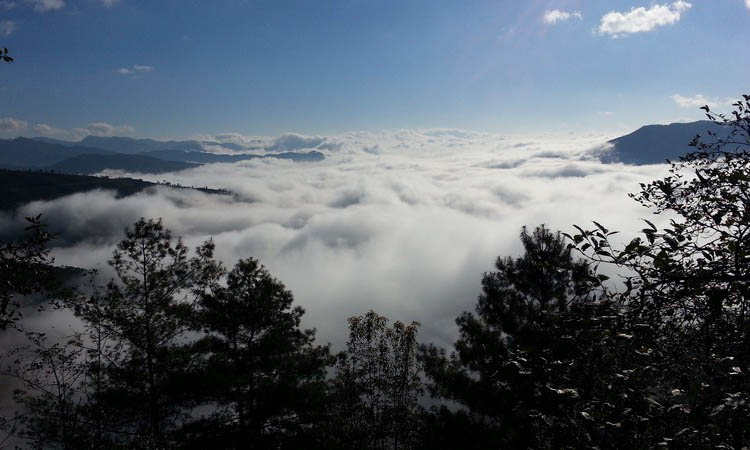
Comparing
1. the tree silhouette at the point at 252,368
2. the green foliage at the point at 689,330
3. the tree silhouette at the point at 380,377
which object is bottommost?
the tree silhouette at the point at 380,377

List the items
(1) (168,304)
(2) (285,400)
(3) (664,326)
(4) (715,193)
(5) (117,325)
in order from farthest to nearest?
(2) (285,400) → (1) (168,304) → (5) (117,325) → (4) (715,193) → (3) (664,326)

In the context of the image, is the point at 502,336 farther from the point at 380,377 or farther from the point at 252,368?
the point at 380,377

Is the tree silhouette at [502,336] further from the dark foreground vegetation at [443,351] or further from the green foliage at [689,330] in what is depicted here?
the green foliage at [689,330]

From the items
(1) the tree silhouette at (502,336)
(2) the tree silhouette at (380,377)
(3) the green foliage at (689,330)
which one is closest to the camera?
(3) the green foliage at (689,330)

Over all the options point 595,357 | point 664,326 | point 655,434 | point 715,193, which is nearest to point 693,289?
point 664,326

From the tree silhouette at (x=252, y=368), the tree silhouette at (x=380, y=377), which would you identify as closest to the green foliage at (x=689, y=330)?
the tree silhouette at (x=252, y=368)

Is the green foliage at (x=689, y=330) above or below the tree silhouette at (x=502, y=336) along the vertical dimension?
above

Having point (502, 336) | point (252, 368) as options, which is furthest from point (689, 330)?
point (252, 368)

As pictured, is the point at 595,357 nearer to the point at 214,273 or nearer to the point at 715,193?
the point at 715,193

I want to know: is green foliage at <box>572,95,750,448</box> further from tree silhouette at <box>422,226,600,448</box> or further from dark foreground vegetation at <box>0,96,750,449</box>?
tree silhouette at <box>422,226,600,448</box>
